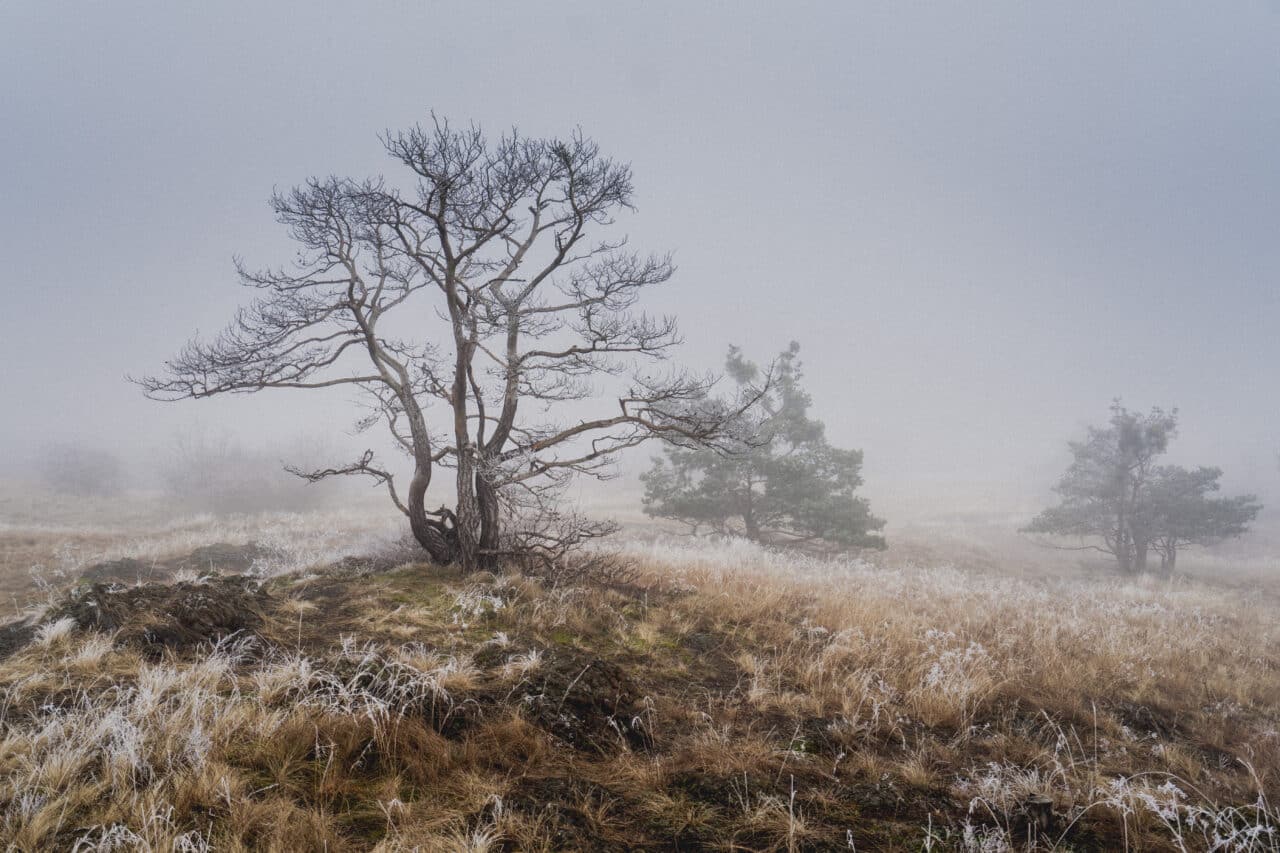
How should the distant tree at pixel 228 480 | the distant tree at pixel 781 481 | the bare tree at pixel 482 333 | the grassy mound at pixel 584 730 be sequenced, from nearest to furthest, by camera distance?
the grassy mound at pixel 584 730 < the bare tree at pixel 482 333 < the distant tree at pixel 781 481 < the distant tree at pixel 228 480

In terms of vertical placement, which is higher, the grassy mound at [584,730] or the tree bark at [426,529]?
the tree bark at [426,529]

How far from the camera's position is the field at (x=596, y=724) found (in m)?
2.33

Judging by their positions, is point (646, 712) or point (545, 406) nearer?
point (646, 712)

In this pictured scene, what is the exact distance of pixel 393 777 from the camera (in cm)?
266

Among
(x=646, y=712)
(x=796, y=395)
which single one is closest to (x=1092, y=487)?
(x=796, y=395)

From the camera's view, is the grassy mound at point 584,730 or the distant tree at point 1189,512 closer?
the grassy mound at point 584,730

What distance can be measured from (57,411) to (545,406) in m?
164

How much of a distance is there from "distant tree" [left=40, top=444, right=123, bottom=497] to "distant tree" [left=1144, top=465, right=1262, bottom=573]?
65.6 meters

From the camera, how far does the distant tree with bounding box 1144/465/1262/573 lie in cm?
2266

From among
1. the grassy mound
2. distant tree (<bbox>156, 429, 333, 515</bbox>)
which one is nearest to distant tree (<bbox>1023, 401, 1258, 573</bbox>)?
the grassy mound

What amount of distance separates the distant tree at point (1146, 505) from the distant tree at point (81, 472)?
62339 mm

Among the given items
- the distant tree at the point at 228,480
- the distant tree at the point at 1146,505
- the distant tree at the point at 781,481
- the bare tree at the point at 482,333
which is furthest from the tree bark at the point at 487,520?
the distant tree at the point at 228,480

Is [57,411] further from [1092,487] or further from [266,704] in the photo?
[1092,487]

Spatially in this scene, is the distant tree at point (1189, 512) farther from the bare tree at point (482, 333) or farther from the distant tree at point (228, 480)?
the distant tree at point (228, 480)
